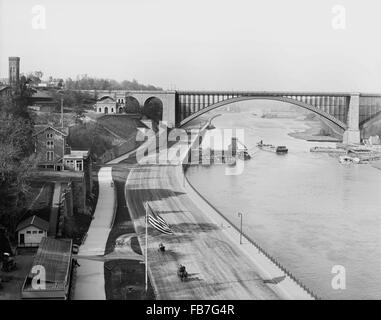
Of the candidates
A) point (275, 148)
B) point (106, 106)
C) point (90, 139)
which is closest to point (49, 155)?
point (90, 139)

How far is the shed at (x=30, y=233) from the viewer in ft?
71.2

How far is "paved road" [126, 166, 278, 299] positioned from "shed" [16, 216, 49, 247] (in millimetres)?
3920

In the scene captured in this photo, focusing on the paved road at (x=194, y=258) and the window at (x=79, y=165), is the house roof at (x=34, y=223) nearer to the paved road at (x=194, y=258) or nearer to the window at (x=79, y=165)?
the paved road at (x=194, y=258)

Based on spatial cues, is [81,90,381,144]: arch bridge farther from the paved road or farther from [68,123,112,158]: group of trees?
the paved road

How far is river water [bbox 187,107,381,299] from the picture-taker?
20.7 metres

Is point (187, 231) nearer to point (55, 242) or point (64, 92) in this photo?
point (55, 242)

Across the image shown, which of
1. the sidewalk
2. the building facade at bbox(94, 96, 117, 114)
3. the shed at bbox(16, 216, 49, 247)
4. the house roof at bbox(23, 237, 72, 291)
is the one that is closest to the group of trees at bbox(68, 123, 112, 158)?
the sidewalk

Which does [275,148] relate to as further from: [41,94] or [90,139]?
[41,94]

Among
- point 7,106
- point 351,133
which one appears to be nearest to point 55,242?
point 7,106

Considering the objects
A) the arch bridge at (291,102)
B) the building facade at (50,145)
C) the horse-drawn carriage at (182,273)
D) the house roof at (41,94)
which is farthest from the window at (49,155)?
the arch bridge at (291,102)

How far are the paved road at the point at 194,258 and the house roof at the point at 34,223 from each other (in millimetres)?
3813

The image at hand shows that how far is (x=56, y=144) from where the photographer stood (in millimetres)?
30969

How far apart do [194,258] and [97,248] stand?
148 inches

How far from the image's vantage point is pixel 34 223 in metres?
21.8
